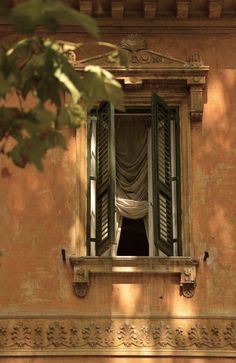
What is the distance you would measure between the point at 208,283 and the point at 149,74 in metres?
2.50

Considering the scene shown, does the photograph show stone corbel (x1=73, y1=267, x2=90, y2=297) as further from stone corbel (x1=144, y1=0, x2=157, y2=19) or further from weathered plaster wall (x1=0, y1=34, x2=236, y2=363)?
stone corbel (x1=144, y1=0, x2=157, y2=19)

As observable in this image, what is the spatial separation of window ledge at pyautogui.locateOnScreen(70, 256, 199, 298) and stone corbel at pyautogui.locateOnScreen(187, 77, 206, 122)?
5.72 ft

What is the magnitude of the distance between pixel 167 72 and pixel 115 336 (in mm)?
3098

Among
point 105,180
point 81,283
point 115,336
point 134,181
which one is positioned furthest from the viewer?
point 134,181

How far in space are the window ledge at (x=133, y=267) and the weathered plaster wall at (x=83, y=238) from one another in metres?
Answer: 0.08

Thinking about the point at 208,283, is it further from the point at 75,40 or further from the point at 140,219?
the point at 75,40

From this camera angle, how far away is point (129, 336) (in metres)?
14.0

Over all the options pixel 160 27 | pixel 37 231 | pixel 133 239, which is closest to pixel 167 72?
pixel 160 27

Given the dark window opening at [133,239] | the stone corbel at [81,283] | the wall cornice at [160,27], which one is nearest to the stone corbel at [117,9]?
the wall cornice at [160,27]

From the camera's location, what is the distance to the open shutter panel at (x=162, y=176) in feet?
47.4

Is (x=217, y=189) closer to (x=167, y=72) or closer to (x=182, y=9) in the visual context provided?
(x=167, y=72)

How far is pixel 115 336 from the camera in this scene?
14.0 m

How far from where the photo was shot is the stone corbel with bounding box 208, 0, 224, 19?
15.4 meters

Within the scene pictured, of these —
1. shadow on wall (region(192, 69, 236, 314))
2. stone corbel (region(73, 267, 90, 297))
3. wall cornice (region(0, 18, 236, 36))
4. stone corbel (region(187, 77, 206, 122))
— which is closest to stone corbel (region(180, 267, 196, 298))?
shadow on wall (region(192, 69, 236, 314))
